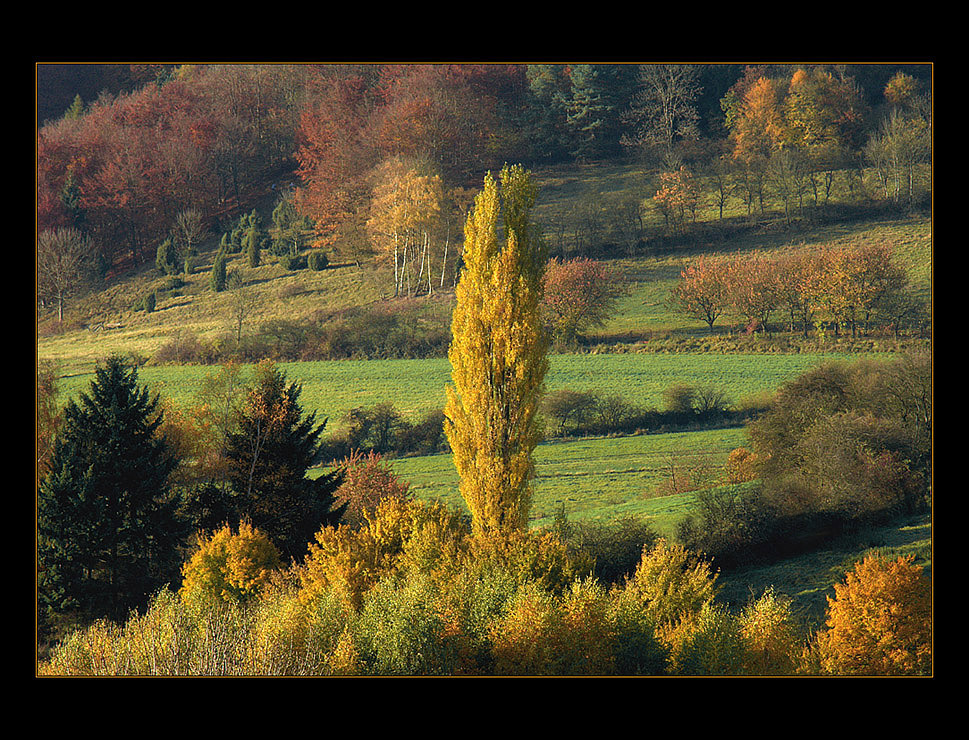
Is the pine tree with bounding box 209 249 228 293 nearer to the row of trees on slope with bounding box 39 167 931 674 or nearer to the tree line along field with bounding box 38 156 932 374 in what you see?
the tree line along field with bounding box 38 156 932 374

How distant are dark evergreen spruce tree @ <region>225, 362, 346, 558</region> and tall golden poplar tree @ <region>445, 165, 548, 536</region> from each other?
14.0 ft

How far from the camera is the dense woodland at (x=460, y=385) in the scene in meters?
14.0

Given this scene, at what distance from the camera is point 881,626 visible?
48.2 ft

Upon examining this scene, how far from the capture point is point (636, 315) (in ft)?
101

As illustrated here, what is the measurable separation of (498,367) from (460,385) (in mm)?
835

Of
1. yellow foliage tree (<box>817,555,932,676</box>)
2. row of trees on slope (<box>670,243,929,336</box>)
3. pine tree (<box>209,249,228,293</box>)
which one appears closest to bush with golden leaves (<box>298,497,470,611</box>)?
yellow foliage tree (<box>817,555,932,676</box>)

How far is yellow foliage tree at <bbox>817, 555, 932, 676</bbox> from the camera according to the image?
14195mm

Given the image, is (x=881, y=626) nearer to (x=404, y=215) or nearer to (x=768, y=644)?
(x=768, y=644)

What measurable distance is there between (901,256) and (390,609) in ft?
79.5

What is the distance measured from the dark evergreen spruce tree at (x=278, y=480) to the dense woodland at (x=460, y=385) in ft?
0.25

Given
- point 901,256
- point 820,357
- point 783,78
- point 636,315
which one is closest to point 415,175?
point 636,315

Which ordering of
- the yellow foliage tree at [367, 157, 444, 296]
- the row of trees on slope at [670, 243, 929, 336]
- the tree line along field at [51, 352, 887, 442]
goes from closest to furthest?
the tree line along field at [51, 352, 887, 442]
the yellow foliage tree at [367, 157, 444, 296]
the row of trees on slope at [670, 243, 929, 336]

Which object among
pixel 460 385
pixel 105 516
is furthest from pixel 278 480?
pixel 460 385

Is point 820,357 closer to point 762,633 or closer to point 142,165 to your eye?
point 762,633
